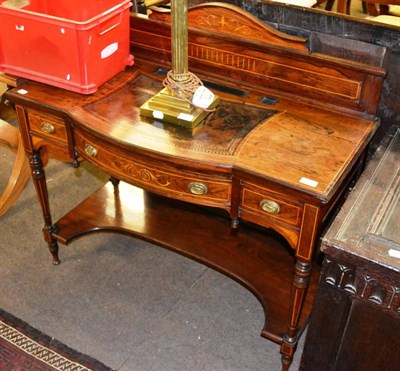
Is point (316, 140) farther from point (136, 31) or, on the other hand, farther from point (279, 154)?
point (136, 31)

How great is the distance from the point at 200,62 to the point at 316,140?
53 centimetres

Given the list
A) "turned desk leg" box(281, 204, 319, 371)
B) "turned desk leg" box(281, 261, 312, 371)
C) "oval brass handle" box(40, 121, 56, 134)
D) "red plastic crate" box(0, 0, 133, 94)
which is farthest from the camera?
"oval brass handle" box(40, 121, 56, 134)

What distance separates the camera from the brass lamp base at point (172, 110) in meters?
1.60

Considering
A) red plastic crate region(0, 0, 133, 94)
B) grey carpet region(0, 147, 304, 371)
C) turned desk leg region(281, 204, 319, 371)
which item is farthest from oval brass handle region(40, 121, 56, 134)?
turned desk leg region(281, 204, 319, 371)

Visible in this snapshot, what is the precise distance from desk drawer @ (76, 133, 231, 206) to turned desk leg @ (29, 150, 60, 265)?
32 centimetres

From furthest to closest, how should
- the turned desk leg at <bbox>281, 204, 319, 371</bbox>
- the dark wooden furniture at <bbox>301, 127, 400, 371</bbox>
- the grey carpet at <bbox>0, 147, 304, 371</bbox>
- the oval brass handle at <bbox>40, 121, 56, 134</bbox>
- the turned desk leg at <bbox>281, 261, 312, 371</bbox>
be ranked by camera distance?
the grey carpet at <bbox>0, 147, 304, 371</bbox> < the oval brass handle at <bbox>40, 121, 56, 134</bbox> < the turned desk leg at <bbox>281, 261, 312, 371</bbox> < the turned desk leg at <bbox>281, 204, 319, 371</bbox> < the dark wooden furniture at <bbox>301, 127, 400, 371</bbox>

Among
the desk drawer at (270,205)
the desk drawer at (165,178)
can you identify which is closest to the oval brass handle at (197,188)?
the desk drawer at (165,178)

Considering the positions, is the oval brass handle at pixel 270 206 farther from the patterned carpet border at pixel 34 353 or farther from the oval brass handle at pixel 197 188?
the patterned carpet border at pixel 34 353

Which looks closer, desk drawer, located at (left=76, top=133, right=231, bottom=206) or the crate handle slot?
desk drawer, located at (left=76, top=133, right=231, bottom=206)

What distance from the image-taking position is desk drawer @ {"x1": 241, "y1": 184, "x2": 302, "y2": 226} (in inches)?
57.3

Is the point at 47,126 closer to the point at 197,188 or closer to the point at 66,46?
the point at 66,46

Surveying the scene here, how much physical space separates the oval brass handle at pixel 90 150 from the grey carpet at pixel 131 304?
66cm

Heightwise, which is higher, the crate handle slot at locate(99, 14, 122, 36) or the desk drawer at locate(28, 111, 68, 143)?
the crate handle slot at locate(99, 14, 122, 36)

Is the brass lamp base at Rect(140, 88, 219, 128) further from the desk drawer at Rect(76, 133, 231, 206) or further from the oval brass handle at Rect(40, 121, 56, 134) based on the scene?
the oval brass handle at Rect(40, 121, 56, 134)
